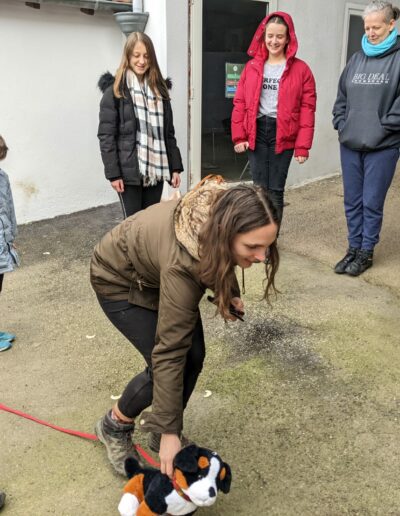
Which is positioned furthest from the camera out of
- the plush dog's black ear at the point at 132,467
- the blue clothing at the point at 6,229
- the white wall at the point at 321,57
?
the white wall at the point at 321,57

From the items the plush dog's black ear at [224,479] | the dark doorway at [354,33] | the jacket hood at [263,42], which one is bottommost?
the plush dog's black ear at [224,479]

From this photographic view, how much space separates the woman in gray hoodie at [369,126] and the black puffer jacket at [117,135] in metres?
1.74

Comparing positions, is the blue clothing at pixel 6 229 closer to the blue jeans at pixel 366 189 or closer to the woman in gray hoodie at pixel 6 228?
the woman in gray hoodie at pixel 6 228

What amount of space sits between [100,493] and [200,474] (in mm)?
710

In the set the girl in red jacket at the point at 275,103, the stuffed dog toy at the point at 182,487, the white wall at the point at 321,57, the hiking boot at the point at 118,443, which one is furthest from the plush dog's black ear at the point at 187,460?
the white wall at the point at 321,57

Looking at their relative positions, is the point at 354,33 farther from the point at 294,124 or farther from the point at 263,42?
the point at 294,124

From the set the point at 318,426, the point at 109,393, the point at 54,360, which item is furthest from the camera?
the point at 54,360

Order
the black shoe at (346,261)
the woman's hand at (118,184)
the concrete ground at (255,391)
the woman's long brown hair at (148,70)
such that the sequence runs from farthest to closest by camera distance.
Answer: the black shoe at (346,261) → the woman's hand at (118,184) → the woman's long brown hair at (148,70) → the concrete ground at (255,391)

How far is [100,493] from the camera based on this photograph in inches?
98.2

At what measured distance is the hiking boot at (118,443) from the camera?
2.59 m

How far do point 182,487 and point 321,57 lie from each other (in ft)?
22.3

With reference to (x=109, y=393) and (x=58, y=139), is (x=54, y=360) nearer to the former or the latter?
(x=109, y=393)

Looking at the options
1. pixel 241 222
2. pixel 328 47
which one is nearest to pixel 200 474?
pixel 241 222

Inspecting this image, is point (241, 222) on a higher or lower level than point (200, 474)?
higher
